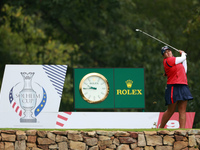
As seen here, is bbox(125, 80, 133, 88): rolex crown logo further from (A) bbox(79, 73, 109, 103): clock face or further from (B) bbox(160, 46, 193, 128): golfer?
(B) bbox(160, 46, 193, 128): golfer

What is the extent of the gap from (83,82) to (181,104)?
2.52 meters

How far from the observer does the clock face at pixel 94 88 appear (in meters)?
11.5

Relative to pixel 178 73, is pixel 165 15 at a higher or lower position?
higher

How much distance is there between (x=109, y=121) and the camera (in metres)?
11.3

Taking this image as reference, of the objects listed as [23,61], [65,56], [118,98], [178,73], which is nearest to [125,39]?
[65,56]

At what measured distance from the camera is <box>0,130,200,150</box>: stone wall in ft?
31.1

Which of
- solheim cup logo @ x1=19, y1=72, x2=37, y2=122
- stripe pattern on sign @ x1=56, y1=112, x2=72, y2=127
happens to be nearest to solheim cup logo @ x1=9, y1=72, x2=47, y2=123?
solheim cup logo @ x1=19, y1=72, x2=37, y2=122

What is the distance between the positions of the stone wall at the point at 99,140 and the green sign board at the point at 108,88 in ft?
6.79

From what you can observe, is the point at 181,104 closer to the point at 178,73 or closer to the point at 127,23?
the point at 178,73

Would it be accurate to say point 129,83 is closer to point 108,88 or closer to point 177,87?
point 108,88

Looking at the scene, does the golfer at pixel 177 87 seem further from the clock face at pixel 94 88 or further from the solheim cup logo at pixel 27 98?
the solheim cup logo at pixel 27 98

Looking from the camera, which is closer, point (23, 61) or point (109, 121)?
point (109, 121)

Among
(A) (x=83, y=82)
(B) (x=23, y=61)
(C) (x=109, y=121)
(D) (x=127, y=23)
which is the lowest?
(C) (x=109, y=121)

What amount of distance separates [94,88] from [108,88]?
320mm
